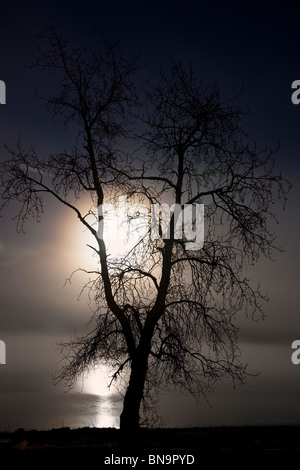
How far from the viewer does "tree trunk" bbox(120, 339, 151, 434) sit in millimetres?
15219

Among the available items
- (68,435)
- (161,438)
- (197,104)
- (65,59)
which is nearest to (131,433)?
(161,438)

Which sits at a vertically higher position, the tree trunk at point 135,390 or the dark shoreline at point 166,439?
the tree trunk at point 135,390

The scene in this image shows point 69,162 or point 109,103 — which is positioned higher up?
point 109,103

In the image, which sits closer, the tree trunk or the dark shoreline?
the dark shoreline

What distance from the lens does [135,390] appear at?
15.4 meters

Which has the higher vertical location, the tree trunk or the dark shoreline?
the tree trunk

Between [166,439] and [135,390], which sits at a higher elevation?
[135,390]

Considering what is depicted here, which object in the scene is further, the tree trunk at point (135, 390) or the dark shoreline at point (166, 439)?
the tree trunk at point (135, 390)

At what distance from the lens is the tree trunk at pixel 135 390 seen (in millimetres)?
15219
